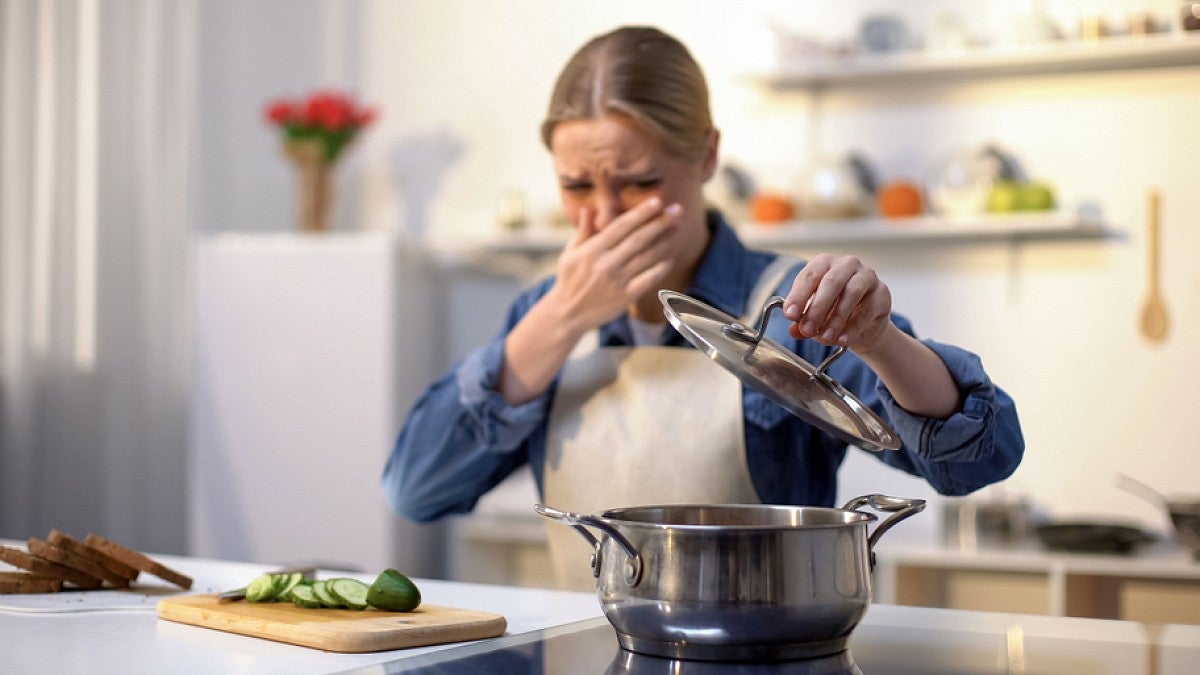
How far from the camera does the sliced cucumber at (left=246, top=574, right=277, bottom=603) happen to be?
3.83 ft

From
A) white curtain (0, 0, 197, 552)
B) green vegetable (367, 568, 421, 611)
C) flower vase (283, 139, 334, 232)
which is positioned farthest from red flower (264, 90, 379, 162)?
green vegetable (367, 568, 421, 611)

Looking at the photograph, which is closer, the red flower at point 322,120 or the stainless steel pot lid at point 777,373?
the stainless steel pot lid at point 777,373

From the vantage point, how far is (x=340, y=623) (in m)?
1.05

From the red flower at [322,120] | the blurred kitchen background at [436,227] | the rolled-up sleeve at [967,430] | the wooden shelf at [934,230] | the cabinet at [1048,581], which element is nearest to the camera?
the rolled-up sleeve at [967,430]

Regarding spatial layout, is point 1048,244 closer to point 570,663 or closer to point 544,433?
point 544,433

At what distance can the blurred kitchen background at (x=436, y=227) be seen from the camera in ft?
9.89

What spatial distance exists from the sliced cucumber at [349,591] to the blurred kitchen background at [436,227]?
196 cm

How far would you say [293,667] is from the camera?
0.96 m

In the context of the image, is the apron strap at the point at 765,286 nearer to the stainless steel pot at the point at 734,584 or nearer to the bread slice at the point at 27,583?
the stainless steel pot at the point at 734,584

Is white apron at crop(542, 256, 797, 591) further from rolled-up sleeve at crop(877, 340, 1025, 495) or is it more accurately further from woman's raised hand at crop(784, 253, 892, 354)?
woman's raised hand at crop(784, 253, 892, 354)

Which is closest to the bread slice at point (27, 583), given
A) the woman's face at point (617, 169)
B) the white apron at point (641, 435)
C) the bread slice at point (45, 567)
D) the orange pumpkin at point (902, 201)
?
the bread slice at point (45, 567)

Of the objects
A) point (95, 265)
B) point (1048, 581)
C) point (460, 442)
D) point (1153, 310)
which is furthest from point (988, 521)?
point (95, 265)

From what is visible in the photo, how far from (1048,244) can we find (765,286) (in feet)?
5.61

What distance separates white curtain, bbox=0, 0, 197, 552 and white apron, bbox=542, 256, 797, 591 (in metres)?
2.16
